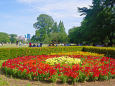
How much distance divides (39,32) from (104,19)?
3142 centimetres

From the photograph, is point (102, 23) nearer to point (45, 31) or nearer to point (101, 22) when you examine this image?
point (101, 22)

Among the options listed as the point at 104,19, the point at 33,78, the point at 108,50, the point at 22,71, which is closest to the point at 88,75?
the point at 33,78

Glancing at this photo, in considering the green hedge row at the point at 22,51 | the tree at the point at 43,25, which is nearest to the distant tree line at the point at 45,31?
the tree at the point at 43,25

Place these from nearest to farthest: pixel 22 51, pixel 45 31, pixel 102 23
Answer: pixel 22 51 < pixel 102 23 < pixel 45 31

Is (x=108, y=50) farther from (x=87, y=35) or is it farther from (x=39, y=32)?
(x=39, y=32)

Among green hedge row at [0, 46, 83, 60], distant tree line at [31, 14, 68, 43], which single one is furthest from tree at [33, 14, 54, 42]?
green hedge row at [0, 46, 83, 60]

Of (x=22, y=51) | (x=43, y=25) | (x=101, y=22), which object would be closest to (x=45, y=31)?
(x=43, y=25)

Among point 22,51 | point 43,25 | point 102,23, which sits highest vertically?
point 43,25

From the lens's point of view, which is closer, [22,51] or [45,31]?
[22,51]

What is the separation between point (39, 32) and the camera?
49906mm

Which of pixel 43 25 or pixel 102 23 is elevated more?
pixel 43 25

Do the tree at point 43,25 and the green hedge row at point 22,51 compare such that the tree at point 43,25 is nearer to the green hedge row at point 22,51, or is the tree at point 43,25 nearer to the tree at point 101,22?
the tree at point 101,22

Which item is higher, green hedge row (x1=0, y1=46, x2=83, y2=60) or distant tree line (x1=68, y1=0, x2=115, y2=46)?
distant tree line (x1=68, y1=0, x2=115, y2=46)

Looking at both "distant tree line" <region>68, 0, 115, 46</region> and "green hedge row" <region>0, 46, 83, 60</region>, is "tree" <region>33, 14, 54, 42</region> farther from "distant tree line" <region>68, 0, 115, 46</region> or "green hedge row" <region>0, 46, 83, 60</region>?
"green hedge row" <region>0, 46, 83, 60</region>
